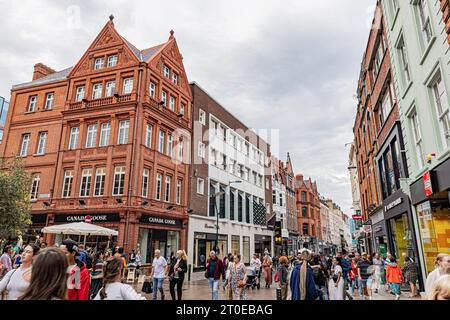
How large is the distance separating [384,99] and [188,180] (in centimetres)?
1691

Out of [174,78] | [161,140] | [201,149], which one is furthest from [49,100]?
[201,149]

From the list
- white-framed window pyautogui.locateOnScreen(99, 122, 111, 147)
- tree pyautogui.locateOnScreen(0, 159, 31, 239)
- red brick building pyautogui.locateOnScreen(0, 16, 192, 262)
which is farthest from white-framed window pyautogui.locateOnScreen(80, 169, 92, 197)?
tree pyautogui.locateOnScreen(0, 159, 31, 239)

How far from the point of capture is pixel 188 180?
27172mm

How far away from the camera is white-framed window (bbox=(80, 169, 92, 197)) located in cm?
2197

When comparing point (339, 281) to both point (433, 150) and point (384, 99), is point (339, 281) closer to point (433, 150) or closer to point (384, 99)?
point (433, 150)

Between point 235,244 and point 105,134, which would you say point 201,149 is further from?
point 235,244

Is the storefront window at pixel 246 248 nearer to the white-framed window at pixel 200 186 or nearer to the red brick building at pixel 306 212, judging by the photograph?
the white-framed window at pixel 200 186

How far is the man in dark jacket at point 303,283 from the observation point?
225 inches

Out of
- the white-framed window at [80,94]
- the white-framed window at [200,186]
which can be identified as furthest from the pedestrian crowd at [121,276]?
the white-framed window at [80,94]

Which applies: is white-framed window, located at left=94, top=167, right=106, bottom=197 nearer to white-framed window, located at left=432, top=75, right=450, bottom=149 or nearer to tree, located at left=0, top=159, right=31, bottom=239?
tree, located at left=0, top=159, right=31, bottom=239

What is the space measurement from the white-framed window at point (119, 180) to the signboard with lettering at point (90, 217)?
5.25 feet

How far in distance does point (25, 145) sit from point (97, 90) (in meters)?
8.12

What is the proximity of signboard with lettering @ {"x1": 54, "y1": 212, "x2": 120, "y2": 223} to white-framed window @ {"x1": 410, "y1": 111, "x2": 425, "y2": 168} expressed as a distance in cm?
1748

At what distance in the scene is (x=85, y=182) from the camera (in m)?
22.3
